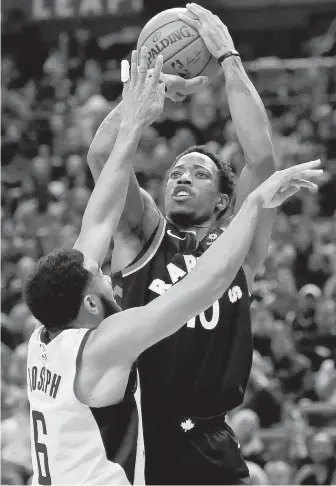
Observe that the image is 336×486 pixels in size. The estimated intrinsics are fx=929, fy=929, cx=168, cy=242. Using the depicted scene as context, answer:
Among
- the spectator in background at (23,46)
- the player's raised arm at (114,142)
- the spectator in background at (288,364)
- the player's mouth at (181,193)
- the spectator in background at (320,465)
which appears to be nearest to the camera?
the player's raised arm at (114,142)

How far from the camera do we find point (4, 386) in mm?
9578

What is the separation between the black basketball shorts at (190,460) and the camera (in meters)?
4.15

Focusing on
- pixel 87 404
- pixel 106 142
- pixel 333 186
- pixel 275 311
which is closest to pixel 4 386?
pixel 275 311

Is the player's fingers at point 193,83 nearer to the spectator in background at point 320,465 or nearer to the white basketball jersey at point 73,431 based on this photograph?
the white basketball jersey at point 73,431

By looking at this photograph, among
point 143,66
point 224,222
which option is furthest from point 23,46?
point 143,66

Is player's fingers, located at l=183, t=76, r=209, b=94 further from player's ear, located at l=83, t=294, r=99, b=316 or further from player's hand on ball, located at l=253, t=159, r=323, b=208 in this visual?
player's ear, located at l=83, t=294, r=99, b=316

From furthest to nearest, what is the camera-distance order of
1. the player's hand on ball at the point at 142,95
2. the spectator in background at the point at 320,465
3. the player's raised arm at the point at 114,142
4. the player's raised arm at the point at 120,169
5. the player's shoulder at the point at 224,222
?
1. the spectator in background at the point at 320,465
2. the player's shoulder at the point at 224,222
3. the player's raised arm at the point at 114,142
4. the player's hand on ball at the point at 142,95
5. the player's raised arm at the point at 120,169

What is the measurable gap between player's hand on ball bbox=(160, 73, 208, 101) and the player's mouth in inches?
17.5

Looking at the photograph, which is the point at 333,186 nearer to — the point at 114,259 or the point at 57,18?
the point at 57,18

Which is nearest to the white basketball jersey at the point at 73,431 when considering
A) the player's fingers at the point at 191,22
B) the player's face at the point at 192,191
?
the player's face at the point at 192,191

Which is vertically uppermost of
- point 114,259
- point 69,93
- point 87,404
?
point 69,93

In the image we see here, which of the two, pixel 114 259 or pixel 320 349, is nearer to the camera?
pixel 114 259

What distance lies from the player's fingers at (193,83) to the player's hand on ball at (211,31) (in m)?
0.13

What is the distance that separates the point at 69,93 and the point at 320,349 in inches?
269
